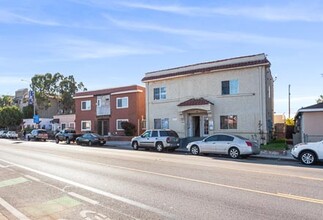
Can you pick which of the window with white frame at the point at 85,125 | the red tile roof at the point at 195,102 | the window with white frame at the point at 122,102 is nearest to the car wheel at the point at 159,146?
the red tile roof at the point at 195,102

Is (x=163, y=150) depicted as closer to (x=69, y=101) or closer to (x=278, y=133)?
(x=278, y=133)

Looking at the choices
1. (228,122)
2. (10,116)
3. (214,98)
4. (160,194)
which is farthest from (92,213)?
(10,116)

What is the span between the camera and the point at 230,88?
2911 cm

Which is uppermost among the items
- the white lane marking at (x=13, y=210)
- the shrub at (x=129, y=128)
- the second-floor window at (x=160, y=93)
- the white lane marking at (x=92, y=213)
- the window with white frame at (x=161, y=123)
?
the second-floor window at (x=160, y=93)

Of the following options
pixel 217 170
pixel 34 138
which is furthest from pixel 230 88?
pixel 34 138

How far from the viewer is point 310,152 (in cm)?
1664

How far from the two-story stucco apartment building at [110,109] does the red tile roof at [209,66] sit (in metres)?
4.87

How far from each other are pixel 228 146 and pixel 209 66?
1172cm

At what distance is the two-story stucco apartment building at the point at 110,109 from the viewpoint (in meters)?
38.9

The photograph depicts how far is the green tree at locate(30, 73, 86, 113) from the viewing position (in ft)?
219

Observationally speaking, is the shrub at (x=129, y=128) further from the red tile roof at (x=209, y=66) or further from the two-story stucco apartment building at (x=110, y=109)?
the red tile roof at (x=209, y=66)

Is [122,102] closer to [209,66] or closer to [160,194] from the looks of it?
[209,66]

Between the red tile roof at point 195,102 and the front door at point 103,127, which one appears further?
the front door at point 103,127

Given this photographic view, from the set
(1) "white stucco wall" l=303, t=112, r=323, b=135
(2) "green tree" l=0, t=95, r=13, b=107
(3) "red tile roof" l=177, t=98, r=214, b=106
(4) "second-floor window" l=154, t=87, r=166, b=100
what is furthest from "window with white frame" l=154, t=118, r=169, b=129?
(2) "green tree" l=0, t=95, r=13, b=107
